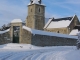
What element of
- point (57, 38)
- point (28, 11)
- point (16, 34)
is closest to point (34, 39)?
point (16, 34)

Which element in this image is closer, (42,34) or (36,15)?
(42,34)

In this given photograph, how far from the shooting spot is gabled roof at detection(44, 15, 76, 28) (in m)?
65.3

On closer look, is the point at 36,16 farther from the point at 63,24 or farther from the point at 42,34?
the point at 42,34

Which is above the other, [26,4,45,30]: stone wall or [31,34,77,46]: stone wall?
[26,4,45,30]: stone wall

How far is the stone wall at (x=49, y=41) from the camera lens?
3702 cm

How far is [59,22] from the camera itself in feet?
224

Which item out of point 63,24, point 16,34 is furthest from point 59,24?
point 16,34

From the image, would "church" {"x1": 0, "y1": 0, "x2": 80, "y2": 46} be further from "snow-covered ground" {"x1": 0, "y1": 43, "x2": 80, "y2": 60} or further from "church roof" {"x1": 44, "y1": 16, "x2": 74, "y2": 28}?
"snow-covered ground" {"x1": 0, "y1": 43, "x2": 80, "y2": 60}

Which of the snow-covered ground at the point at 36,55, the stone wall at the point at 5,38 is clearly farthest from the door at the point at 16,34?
the snow-covered ground at the point at 36,55

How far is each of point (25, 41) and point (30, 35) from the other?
64.4 inches

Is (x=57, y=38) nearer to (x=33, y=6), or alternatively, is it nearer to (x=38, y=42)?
(x=38, y=42)

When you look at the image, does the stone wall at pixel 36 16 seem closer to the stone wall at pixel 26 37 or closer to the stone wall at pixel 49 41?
the stone wall at pixel 49 41

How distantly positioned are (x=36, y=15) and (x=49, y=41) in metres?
31.6

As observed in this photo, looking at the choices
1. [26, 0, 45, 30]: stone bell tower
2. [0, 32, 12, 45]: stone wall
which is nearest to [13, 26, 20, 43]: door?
[0, 32, 12, 45]: stone wall
